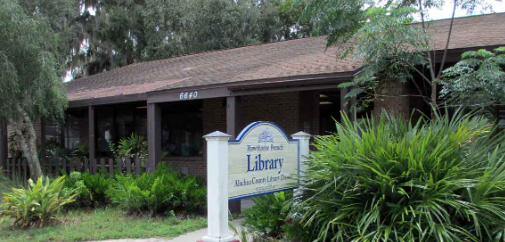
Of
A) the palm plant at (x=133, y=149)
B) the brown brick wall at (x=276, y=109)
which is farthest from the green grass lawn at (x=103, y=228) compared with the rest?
the brown brick wall at (x=276, y=109)

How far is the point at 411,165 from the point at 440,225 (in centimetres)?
63

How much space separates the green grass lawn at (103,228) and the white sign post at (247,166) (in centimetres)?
259

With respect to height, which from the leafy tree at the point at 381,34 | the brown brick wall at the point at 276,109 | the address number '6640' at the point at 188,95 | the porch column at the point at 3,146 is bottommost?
the porch column at the point at 3,146

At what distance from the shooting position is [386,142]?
4.89 meters

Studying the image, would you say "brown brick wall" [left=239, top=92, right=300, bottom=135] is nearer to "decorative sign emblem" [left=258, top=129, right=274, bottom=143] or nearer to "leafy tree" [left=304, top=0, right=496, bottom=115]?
"leafy tree" [left=304, top=0, right=496, bottom=115]

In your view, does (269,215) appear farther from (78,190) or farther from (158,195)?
(78,190)

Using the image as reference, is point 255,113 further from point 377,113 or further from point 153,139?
point 377,113

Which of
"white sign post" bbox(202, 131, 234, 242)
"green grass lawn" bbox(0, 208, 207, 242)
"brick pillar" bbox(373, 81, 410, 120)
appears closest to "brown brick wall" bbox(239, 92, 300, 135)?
"brick pillar" bbox(373, 81, 410, 120)

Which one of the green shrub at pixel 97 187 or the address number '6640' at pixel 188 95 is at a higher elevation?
the address number '6640' at pixel 188 95

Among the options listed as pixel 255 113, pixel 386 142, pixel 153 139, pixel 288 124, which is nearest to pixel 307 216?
pixel 386 142

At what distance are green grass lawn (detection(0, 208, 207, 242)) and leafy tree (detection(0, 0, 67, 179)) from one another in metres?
3.11

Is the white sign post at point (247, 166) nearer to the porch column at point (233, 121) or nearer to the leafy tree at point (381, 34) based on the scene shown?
the leafy tree at point (381, 34)

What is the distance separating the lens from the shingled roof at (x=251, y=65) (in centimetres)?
Result: 870

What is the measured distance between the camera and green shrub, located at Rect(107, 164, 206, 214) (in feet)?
27.7
